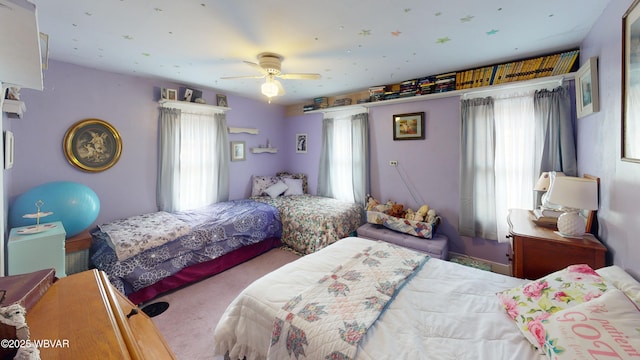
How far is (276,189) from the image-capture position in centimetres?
471

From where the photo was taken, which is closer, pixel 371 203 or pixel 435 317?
pixel 435 317

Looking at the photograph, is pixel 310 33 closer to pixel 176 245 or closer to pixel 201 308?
pixel 176 245

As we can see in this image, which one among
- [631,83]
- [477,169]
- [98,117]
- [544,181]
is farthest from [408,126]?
[98,117]

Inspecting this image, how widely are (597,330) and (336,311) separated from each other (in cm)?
107

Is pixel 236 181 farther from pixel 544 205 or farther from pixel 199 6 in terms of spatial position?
pixel 544 205

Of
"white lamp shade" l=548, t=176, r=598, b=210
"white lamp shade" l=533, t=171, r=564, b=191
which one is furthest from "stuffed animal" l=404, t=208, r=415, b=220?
"white lamp shade" l=548, t=176, r=598, b=210

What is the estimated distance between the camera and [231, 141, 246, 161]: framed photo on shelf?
4.41 meters

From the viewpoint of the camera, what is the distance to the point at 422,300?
1500 mm

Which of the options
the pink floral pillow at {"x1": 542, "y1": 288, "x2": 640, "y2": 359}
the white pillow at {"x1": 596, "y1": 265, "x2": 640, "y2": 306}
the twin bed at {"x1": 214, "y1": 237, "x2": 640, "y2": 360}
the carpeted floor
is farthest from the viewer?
the carpeted floor

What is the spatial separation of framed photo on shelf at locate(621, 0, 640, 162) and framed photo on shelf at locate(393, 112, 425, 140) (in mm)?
2141

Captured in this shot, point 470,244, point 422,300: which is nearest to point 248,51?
point 422,300

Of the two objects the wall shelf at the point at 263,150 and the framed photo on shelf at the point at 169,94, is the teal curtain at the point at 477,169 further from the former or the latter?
the framed photo on shelf at the point at 169,94

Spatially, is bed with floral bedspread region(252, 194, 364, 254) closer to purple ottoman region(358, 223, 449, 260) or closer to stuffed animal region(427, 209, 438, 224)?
purple ottoman region(358, 223, 449, 260)

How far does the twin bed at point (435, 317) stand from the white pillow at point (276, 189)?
2934 mm
